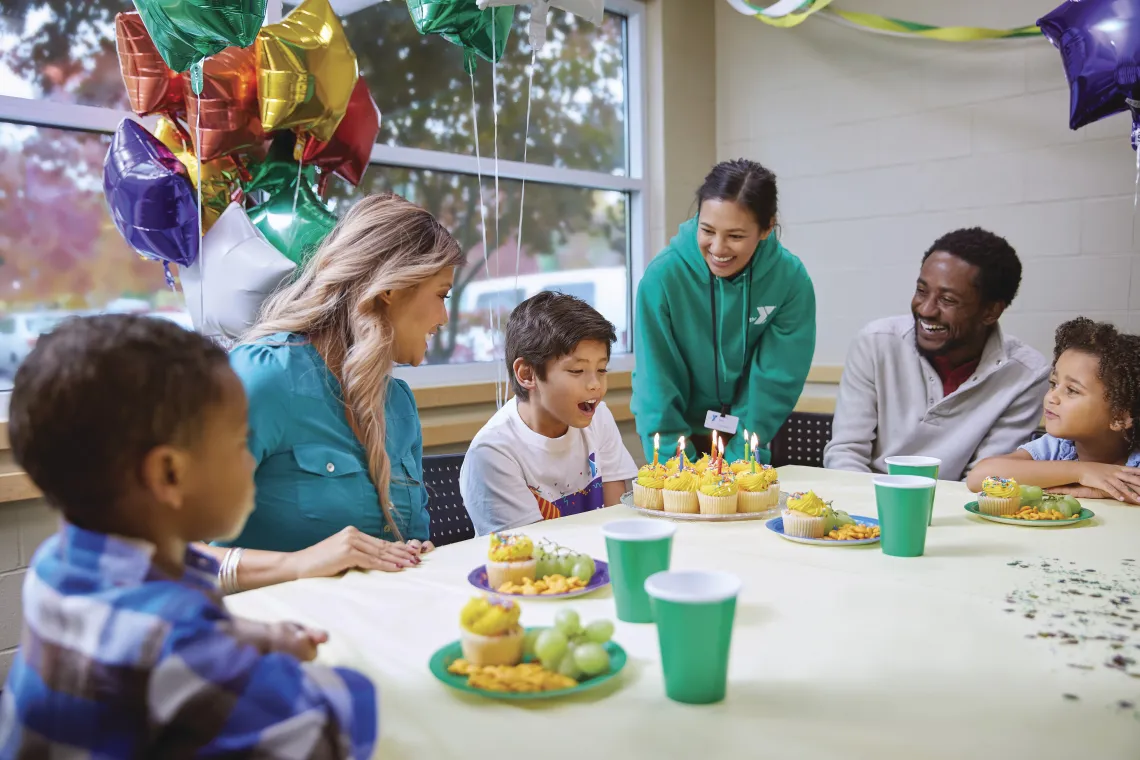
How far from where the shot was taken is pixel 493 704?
844 mm

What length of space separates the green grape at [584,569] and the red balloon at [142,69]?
1512 mm

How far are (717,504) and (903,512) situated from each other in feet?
1.30

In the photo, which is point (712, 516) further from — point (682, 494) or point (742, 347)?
point (742, 347)

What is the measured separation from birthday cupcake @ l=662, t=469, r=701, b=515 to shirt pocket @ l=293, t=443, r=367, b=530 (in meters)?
0.57

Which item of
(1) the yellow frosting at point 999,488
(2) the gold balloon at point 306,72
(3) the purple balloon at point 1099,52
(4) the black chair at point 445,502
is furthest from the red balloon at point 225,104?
(3) the purple balloon at point 1099,52

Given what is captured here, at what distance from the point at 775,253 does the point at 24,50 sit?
7.17 feet

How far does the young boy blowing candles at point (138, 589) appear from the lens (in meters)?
0.63

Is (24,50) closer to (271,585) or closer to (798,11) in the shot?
(271,585)

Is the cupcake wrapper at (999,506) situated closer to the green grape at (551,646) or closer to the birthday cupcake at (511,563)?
the birthday cupcake at (511,563)

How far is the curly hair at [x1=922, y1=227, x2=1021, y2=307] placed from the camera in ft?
8.66

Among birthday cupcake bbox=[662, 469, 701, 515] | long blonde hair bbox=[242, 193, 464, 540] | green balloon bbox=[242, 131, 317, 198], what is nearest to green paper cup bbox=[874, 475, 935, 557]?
birthday cupcake bbox=[662, 469, 701, 515]

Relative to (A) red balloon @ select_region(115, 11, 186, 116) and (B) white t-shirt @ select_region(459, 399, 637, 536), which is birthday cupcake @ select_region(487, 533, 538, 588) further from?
(A) red balloon @ select_region(115, 11, 186, 116)

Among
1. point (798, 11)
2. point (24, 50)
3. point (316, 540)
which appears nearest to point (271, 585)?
point (316, 540)

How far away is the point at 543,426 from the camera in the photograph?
2102mm
